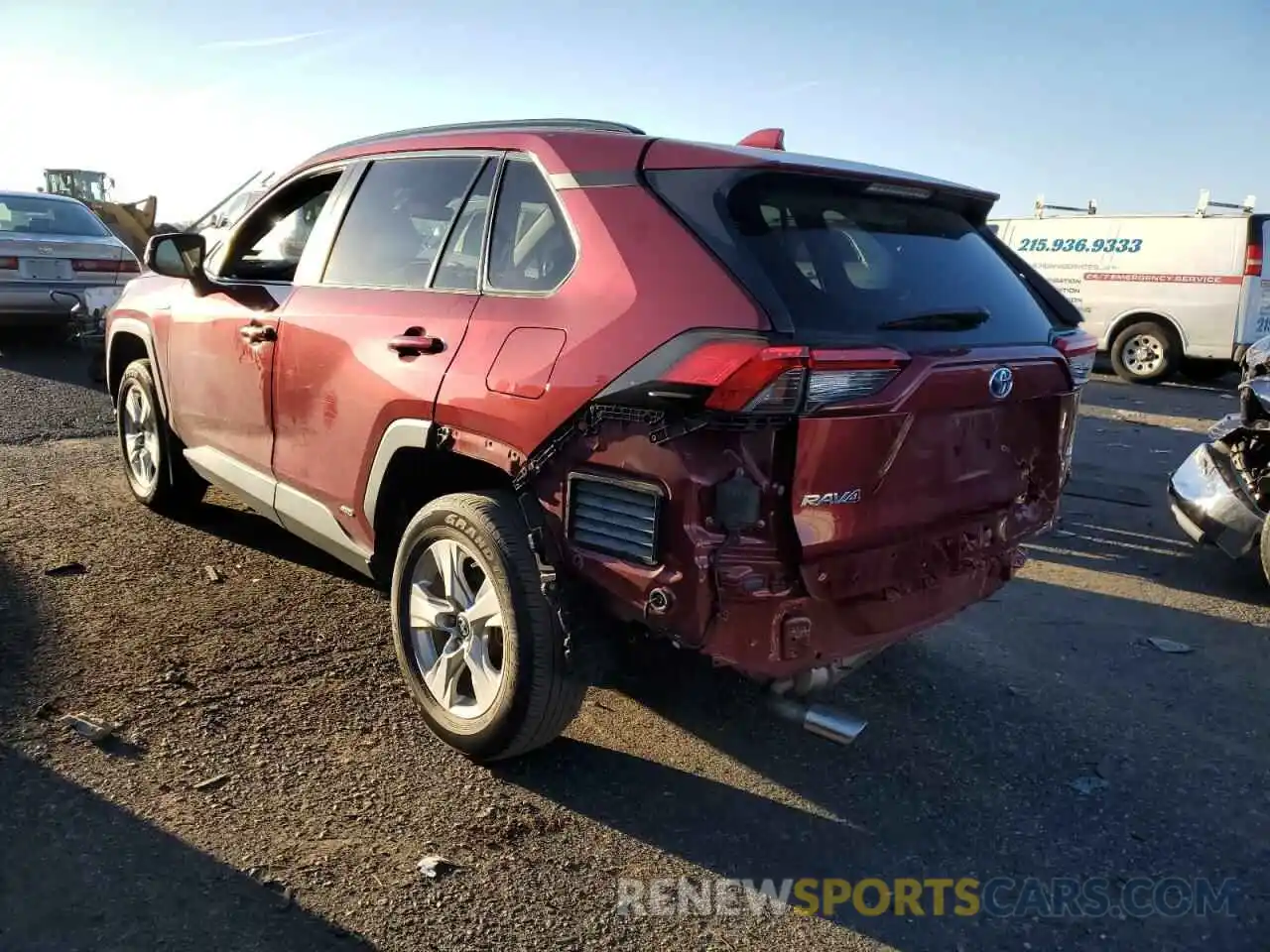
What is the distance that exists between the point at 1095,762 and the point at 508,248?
265 centimetres

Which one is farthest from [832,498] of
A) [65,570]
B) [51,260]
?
[51,260]

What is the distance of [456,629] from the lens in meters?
3.19

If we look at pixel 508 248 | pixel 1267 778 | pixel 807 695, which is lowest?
pixel 1267 778

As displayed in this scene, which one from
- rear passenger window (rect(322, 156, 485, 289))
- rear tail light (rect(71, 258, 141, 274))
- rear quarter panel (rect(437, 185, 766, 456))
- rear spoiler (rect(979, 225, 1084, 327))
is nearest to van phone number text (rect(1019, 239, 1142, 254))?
rear spoiler (rect(979, 225, 1084, 327))

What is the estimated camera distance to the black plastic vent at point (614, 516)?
253cm

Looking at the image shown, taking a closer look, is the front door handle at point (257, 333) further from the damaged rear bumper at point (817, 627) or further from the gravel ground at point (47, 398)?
the gravel ground at point (47, 398)

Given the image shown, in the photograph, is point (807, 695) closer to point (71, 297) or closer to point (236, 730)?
point (236, 730)

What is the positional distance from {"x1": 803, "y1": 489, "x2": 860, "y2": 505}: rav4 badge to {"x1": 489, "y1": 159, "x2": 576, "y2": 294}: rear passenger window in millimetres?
967

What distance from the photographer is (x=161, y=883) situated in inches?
97.6

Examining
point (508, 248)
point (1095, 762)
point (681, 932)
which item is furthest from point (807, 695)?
point (508, 248)

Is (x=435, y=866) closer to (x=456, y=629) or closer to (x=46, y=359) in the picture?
(x=456, y=629)

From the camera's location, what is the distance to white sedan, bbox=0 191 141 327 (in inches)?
392

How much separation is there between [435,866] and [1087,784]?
214 centimetres

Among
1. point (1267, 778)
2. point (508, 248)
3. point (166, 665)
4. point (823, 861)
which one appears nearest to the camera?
point (823, 861)
